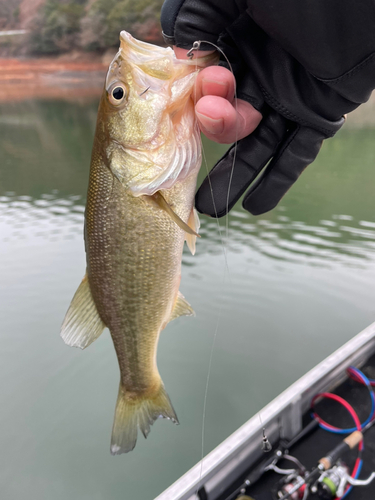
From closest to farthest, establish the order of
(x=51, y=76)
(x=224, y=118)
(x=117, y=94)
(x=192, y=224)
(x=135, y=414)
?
(x=224, y=118) < (x=117, y=94) < (x=192, y=224) < (x=135, y=414) < (x=51, y=76)

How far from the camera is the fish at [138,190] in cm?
139

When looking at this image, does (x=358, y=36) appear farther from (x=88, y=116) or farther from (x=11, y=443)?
(x=88, y=116)

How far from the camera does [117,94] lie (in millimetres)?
1427

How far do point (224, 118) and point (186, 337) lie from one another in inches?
150

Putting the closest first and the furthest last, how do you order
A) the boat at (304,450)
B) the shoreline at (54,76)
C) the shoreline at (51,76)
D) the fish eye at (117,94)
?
the fish eye at (117,94) < the boat at (304,450) < the shoreline at (54,76) < the shoreline at (51,76)

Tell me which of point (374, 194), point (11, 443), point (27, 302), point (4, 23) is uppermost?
point (4, 23)

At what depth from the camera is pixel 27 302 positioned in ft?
18.9

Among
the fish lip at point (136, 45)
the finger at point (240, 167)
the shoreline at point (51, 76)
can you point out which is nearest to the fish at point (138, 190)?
the fish lip at point (136, 45)

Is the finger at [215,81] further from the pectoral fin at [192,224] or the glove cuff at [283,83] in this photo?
the pectoral fin at [192,224]

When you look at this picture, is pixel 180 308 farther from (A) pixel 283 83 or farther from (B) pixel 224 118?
(A) pixel 283 83

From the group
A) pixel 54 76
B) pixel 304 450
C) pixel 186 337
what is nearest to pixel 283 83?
pixel 304 450

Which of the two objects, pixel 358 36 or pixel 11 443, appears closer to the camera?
pixel 358 36

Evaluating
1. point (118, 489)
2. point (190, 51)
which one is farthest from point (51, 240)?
point (190, 51)

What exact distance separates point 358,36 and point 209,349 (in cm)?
395
